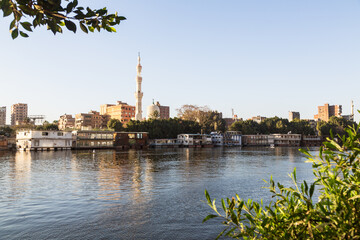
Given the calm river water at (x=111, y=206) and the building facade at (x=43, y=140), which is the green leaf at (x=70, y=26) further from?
the building facade at (x=43, y=140)

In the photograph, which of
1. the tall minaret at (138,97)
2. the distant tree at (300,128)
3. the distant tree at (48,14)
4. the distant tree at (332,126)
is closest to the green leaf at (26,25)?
the distant tree at (48,14)

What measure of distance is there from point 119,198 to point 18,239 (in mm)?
9451

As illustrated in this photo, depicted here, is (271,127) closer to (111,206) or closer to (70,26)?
(111,206)

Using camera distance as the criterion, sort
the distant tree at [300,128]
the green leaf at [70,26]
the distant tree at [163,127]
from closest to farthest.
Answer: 1. the green leaf at [70,26]
2. the distant tree at [163,127]
3. the distant tree at [300,128]

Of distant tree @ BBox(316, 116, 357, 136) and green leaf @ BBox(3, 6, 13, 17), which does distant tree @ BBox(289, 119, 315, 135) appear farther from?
green leaf @ BBox(3, 6, 13, 17)

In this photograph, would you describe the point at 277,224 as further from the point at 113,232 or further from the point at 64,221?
the point at 64,221

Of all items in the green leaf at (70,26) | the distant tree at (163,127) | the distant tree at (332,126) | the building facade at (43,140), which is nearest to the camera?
the green leaf at (70,26)

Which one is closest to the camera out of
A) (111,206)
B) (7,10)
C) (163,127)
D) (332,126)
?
(7,10)

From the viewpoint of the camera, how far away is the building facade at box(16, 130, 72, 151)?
100125 mm

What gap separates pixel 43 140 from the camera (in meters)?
103

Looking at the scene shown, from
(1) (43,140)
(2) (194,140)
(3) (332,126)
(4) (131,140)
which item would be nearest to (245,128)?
(2) (194,140)

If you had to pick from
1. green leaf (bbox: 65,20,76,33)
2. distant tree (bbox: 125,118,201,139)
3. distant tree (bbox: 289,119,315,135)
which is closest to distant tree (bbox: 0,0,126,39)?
green leaf (bbox: 65,20,76,33)

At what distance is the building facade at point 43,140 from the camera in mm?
100125

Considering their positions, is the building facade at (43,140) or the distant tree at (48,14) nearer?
the distant tree at (48,14)
